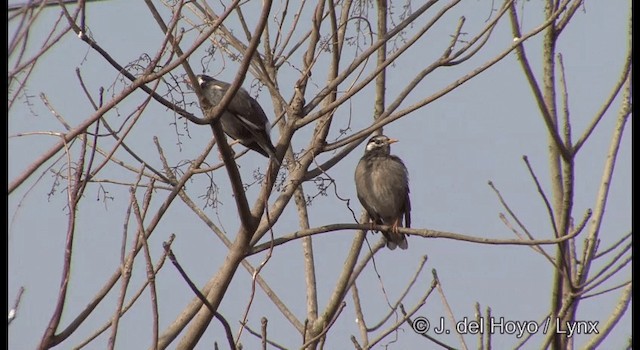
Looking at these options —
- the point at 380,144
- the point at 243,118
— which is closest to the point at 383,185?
the point at 380,144

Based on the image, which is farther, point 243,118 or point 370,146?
point 370,146

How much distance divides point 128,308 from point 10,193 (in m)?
0.84

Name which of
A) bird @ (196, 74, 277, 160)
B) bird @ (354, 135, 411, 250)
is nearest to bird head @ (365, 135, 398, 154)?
bird @ (354, 135, 411, 250)

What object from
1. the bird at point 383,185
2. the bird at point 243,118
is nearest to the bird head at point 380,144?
the bird at point 383,185

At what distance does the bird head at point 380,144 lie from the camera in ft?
21.8

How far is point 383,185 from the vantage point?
6586 mm

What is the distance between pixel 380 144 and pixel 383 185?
0.32 meters

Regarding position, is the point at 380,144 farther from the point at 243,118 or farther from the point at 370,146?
the point at 243,118

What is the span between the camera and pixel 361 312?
471 centimetres

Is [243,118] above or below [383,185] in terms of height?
below

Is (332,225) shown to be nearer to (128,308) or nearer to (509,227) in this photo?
(509,227)

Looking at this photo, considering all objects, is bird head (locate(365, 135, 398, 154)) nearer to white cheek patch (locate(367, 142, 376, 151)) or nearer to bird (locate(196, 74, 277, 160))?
white cheek patch (locate(367, 142, 376, 151))

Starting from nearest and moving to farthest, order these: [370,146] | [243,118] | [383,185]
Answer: [243,118] → [383,185] → [370,146]
